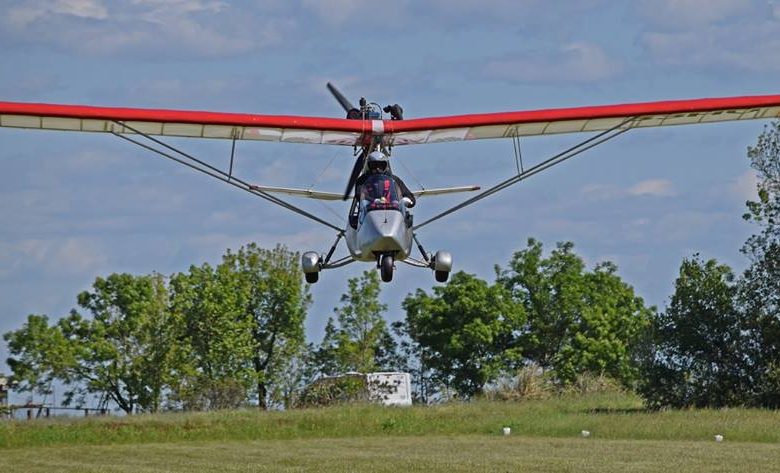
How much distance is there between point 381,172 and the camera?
26.1 meters

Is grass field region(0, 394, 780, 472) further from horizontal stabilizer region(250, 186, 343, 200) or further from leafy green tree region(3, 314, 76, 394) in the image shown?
leafy green tree region(3, 314, 76, 394)

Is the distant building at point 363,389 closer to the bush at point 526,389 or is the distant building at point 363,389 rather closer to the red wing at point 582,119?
the bush at point 526,389

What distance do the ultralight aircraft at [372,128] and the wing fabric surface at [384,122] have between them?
2cm

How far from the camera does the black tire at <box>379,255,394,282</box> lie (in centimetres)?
2483

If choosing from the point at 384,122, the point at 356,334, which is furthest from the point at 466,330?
the point at 384,122

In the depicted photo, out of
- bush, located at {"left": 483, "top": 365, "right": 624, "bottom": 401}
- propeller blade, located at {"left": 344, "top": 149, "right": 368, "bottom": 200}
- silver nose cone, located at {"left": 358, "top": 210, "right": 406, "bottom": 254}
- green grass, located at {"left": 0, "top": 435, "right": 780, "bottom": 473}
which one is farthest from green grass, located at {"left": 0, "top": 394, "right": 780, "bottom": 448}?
silver nose cone, located at {"left": 358, "top": 210, "right": 406, "bottom": 254}

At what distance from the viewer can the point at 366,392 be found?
199 feet

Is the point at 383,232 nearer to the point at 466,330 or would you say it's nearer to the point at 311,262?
the point at 311,262

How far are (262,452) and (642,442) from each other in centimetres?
924

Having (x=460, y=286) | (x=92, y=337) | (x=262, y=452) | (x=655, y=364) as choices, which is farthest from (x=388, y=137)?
(x=460, y=286)

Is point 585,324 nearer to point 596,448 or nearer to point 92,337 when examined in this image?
point 92,337

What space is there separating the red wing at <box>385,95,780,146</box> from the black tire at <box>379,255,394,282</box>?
180 inches

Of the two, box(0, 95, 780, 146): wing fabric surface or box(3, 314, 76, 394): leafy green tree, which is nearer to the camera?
box(0, 95, 780, 146): wing fabric surface

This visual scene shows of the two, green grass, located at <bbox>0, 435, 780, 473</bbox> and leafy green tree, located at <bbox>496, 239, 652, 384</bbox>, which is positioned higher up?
leafy green tree, located at <bbox>496, 239, 652, 384</bbox>
